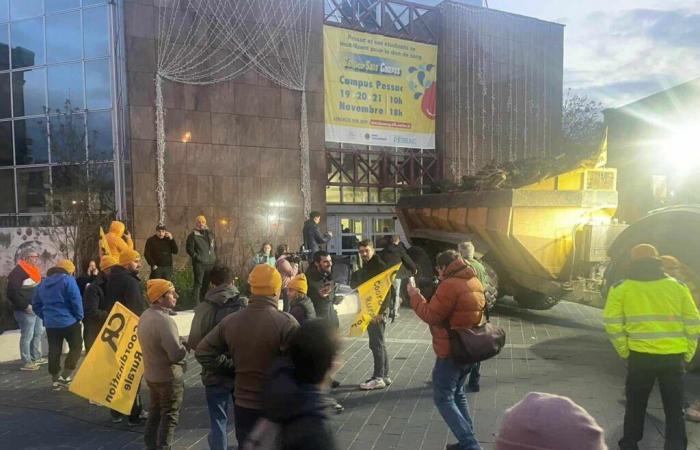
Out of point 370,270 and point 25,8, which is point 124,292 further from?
point 25,8

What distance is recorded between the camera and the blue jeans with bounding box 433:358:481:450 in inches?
162

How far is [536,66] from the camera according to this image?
2128 cm

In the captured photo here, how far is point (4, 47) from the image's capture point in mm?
17156

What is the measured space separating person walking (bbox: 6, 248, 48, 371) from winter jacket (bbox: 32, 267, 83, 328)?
1.23 metres

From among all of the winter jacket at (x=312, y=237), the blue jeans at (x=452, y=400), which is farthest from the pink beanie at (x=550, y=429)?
the winter jacket at (x=312, y=237)

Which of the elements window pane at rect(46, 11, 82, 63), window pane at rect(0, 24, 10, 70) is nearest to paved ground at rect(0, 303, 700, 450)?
window pane at rect(46, 11, 82, 63)

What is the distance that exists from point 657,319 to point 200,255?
8070 mm

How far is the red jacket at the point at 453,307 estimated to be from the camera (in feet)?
13.8

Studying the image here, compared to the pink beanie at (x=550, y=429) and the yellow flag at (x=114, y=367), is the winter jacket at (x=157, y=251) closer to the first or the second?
→ the yellow flag at (x=114, y=367)

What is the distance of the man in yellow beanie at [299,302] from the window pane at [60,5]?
47.5 feet

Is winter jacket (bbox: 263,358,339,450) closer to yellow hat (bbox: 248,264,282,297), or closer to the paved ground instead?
yellow hat (bbox: 248,264,282,297)

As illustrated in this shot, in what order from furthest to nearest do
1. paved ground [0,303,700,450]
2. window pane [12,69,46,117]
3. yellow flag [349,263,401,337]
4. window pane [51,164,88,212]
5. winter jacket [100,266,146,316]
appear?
window pane [12,69,46,117], window pane [51,164,88,212], yellow flag [349,263,401,337], winter jacket [100,266,146,316], paved ground [0,303,700,450]

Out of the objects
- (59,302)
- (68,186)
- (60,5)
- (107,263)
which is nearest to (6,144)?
(60,5)

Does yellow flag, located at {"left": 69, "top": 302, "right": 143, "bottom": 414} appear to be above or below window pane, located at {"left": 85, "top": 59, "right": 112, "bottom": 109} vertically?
below
